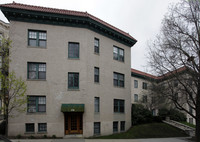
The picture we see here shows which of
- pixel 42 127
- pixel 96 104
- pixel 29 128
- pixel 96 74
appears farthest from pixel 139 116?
Answer: pixel 29 128

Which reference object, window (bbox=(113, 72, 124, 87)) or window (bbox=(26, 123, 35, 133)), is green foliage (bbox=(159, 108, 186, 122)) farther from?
window (bbox=(26, 123, 35, 133))

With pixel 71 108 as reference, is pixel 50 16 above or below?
above

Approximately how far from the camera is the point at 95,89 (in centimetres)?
1992

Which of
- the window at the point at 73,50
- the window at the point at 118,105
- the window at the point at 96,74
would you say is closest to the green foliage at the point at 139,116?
the window at the point at 118,105

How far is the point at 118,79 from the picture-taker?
23312 mm

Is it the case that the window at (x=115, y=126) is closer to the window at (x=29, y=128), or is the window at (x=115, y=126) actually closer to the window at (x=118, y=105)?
the window at (x=118, y=105)

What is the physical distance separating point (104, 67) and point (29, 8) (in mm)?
10649

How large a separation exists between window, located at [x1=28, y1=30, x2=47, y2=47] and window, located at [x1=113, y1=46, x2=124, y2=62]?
927 centimetres

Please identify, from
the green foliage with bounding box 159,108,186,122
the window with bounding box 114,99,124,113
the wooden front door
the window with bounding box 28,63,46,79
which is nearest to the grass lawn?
the window with bounding box 114,99,124,113

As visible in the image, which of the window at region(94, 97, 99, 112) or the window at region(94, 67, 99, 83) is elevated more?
the window at region(94, 67, 99, 83)

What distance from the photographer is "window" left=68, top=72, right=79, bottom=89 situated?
742 inches

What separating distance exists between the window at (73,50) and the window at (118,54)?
5.91 metres

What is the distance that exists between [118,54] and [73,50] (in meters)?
7.07

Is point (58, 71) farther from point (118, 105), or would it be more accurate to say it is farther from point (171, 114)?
point (171, 114)
